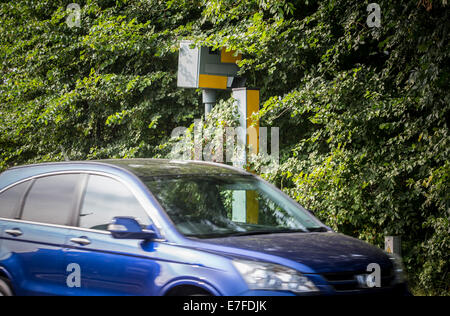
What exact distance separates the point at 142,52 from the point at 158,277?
1008 centimetres

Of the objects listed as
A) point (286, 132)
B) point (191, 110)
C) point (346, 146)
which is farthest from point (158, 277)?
point (191, 110)

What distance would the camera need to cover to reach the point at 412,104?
30.0 ft

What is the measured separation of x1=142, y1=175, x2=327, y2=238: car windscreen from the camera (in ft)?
15.4

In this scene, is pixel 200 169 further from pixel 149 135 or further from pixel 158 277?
pixel 149 135

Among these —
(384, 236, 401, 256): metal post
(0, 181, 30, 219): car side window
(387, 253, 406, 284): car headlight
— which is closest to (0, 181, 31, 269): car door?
(0, 181, 30, 219): car side window

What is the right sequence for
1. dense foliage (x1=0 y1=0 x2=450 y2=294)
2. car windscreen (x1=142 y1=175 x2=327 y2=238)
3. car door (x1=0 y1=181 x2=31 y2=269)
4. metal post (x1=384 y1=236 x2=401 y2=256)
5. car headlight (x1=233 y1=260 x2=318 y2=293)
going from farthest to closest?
1. dense foliage (x1=0 y1=0 x2=450 y2=294)
2. metal post (x1=384 y1=236 x2=401 y2=256)
3. car door (x1=0 y1=181 x2=31 y2=269)
4. car windscreen (x1=142 y1=175 x2=327 y2=238)
5. car headlight (x1=233 y1=260 x2=318 y2=293)

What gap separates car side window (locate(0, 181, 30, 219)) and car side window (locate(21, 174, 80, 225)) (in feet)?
0.36

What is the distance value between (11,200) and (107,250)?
5.01 feet

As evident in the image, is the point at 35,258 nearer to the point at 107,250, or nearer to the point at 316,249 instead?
the point at 107,250

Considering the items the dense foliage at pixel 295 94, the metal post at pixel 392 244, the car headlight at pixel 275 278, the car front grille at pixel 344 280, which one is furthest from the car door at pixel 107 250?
the dense foliage at pixel 295 94

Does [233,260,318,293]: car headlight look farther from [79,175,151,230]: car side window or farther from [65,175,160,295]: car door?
[79,175,151,230]: car side window

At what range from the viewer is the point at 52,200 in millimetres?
5324

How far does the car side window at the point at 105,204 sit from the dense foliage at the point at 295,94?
4.81m

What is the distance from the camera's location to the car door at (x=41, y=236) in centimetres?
496
